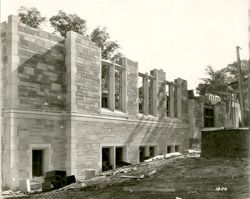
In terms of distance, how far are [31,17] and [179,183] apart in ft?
63.0

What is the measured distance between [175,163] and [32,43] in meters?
6.79

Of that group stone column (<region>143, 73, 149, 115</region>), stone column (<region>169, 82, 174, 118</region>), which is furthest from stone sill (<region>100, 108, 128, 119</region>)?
stone column (<region>169, 82, 174, 118</region>)

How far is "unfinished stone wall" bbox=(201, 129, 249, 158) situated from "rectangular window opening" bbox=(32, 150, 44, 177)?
6091 mm

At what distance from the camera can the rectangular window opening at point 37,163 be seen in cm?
1337

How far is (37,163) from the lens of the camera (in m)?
13.5

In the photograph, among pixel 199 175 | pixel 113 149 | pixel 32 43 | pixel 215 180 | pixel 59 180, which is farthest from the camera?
pixel 113 149

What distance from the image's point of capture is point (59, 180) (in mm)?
12297

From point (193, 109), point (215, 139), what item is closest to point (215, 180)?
point (215, 139)

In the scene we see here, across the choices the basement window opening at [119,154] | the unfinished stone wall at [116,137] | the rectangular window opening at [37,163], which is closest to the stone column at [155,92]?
the unfinished stone wall at [116,137]

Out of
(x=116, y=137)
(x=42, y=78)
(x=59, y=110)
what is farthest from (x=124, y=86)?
(x=42, y=78)

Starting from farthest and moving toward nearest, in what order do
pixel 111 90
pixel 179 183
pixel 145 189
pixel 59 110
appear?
pixel 111 90 → pixel 59 110 → pixel 179 183 → pixel 145 189

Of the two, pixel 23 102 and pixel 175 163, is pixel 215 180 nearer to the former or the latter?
pixel 175 163

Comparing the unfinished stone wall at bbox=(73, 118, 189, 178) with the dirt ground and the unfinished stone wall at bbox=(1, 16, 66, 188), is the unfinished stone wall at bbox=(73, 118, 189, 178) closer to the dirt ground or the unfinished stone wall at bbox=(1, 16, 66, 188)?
the unfinished stone wall at bbox=(1, 16, 66, 188)

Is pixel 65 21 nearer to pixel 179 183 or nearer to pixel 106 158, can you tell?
pixel 106 158
